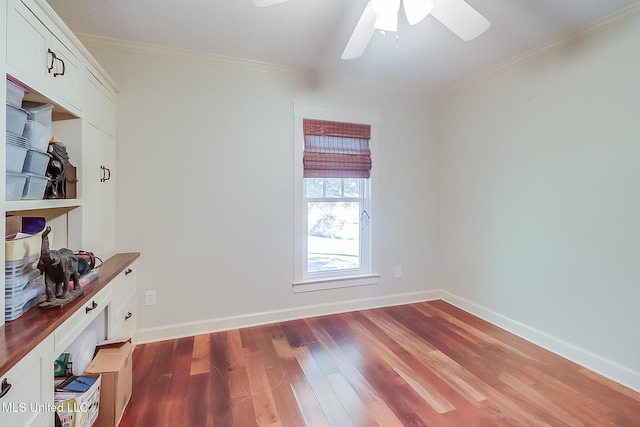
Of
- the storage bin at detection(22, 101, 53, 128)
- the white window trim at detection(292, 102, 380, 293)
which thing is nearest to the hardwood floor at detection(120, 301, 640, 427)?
the white window trim at detection(292, 102, 380, 293)

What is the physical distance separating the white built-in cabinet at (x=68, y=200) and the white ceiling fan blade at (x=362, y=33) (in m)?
1.54

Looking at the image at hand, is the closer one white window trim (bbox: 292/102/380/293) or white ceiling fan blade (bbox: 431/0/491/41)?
white ceiling fan blade (bbox: 431/0/491/41)

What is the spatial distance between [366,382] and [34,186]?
2.19m

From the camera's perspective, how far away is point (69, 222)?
5.95 feet

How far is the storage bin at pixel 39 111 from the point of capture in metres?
1.44

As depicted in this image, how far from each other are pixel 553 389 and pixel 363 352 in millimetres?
1263

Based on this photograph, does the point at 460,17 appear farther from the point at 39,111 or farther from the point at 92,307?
the point at 92,307

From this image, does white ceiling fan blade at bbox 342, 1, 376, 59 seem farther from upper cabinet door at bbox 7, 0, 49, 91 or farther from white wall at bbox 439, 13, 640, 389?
white wall at bbox 439, 13, 640, 389

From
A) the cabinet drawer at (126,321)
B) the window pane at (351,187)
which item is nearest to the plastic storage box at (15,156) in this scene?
the cabinet drawer at (126,321)

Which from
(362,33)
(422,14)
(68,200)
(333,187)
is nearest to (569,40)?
(422,14)

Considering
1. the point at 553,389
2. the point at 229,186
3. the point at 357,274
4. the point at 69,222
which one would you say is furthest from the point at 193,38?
the point at 553,389

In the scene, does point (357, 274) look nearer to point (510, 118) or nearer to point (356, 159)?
point (356, 159)

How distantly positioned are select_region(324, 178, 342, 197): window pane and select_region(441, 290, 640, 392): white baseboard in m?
1.88

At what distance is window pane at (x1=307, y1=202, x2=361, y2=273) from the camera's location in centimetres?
314
